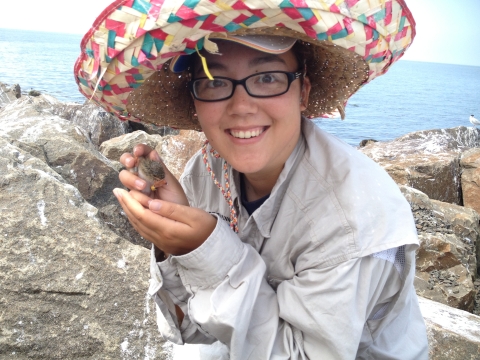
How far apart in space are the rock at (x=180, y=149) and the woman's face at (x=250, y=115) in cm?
574

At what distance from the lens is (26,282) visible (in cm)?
298

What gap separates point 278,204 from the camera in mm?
2053

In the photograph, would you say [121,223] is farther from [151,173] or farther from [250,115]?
[250,115]

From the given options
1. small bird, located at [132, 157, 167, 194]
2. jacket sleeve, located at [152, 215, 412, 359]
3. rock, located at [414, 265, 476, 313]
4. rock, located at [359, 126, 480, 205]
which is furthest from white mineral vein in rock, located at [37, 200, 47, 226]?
rock, located at [359, 126, 480, 205]

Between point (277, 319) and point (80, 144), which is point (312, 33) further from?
point (80, 144)

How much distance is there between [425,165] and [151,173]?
7.59 meters

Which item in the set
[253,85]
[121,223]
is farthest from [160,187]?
[121,223]

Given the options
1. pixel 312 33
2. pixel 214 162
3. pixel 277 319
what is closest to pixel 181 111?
pixel 214 162

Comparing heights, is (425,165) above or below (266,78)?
below

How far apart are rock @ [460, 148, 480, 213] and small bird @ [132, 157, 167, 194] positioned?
26.9 feet

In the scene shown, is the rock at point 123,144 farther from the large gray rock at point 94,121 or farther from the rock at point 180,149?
the large gray rock at point 94,121

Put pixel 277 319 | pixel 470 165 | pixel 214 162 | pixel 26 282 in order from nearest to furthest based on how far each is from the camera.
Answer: pixel 277 319 < pixel 214 162 < pixel 26 282 < pixel 470 165

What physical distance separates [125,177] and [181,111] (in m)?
0.79

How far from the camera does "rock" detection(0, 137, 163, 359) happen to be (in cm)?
287
